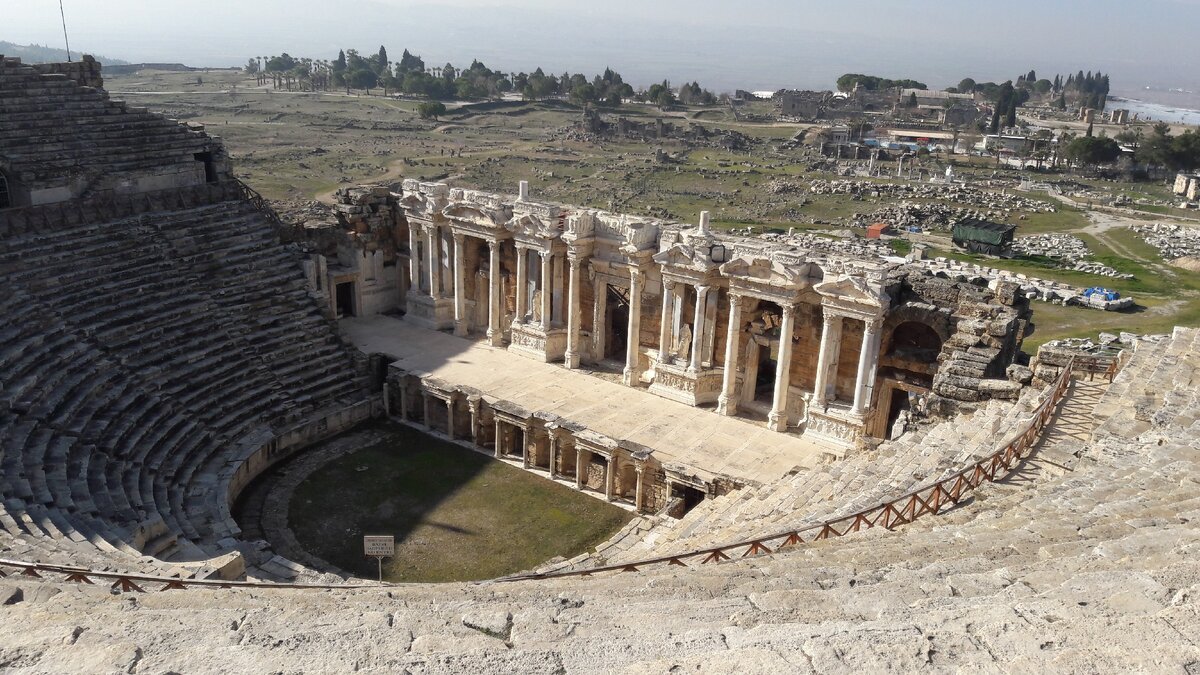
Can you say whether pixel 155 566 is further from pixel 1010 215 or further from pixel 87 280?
pixel 1010 215

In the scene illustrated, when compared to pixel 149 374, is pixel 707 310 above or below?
above

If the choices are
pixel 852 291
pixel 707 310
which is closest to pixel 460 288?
pixel 707 310

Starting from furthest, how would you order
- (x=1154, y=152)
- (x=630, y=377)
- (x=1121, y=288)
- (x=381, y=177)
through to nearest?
(x=1154, y=152)
(x=381, y=177)
(x=1121, y=288)
(x=630, y=377)

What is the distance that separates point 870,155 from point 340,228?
7506 cm

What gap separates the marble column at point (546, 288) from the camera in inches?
1088

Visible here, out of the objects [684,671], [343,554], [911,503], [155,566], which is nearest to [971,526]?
[911,503]

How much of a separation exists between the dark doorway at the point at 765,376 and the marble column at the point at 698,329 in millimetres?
1690

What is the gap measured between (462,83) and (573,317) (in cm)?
12096

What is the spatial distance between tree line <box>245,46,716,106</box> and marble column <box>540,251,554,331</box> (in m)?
112

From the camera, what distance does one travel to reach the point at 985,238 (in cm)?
5581

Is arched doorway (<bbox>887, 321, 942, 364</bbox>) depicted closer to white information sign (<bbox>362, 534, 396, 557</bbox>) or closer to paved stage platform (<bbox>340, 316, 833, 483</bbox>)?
paved stage platform (<bbox>340, 316, 833, 483</bbox>)

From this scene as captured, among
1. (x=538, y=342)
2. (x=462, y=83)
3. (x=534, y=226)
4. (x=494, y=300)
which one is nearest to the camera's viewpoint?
(x=534, y=226)

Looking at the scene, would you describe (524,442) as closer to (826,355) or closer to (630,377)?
(630,377)

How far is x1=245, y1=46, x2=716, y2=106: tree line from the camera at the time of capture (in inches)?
5522
